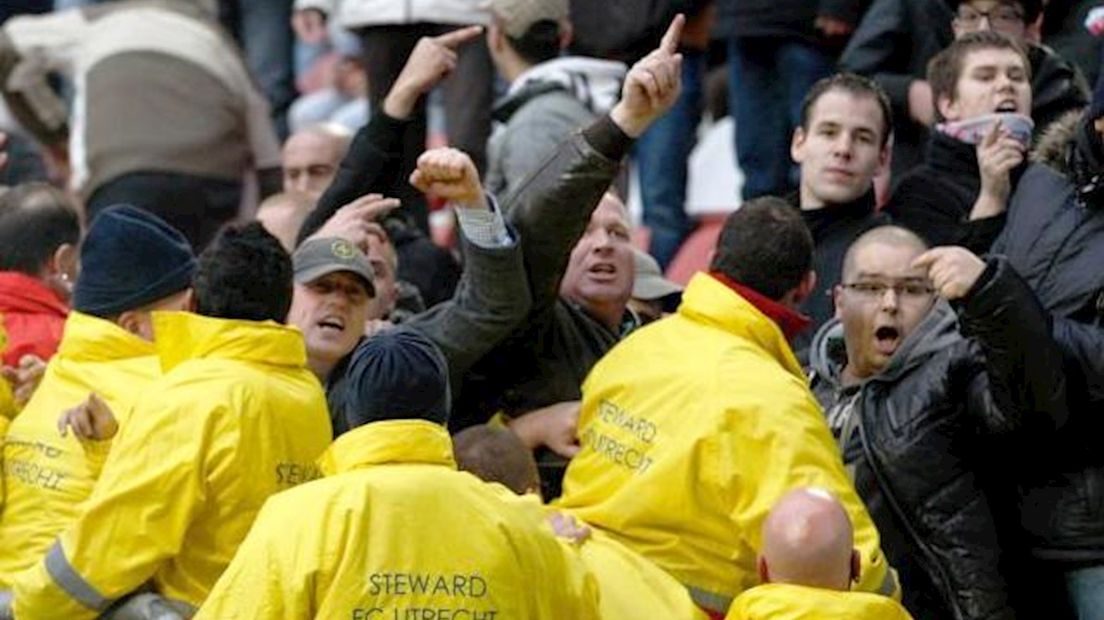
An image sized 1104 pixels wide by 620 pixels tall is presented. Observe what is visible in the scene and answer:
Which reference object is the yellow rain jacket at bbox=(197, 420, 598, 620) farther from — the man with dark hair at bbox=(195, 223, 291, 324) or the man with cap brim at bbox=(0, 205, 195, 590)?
the man with cap brim at bbox=(0, 205, 195, 590)

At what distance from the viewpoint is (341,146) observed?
12.9 metres

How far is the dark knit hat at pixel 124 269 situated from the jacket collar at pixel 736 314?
1.56m

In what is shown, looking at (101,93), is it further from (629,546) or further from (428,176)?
(629,546)

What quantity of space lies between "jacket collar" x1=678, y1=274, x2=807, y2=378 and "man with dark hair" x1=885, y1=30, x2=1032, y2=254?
1.55m

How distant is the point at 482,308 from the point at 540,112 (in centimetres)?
229

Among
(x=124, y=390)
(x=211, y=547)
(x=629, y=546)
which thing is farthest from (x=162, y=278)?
(x=629, y=546)

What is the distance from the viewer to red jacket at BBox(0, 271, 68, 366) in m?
10.5

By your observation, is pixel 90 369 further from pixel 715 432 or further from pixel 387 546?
pixel 387 546

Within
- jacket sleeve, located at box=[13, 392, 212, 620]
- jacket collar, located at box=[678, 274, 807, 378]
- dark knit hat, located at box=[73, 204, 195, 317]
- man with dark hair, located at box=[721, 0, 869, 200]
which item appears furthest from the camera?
man with dark hair, located at box=[721, 0, 869, 200]

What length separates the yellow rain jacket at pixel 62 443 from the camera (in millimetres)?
9562

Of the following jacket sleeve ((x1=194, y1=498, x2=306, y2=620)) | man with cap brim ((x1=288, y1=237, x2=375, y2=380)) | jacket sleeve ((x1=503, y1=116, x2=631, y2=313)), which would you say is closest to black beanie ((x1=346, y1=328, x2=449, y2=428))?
jacket sleeve ((x1=194, y1=498, x2=306, y2=620))

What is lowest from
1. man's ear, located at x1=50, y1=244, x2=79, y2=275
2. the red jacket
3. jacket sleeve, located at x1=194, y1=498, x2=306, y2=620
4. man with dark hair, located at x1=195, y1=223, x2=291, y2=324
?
the red jacket

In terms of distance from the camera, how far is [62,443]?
31.5 ft

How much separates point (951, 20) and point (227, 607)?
562 cm
